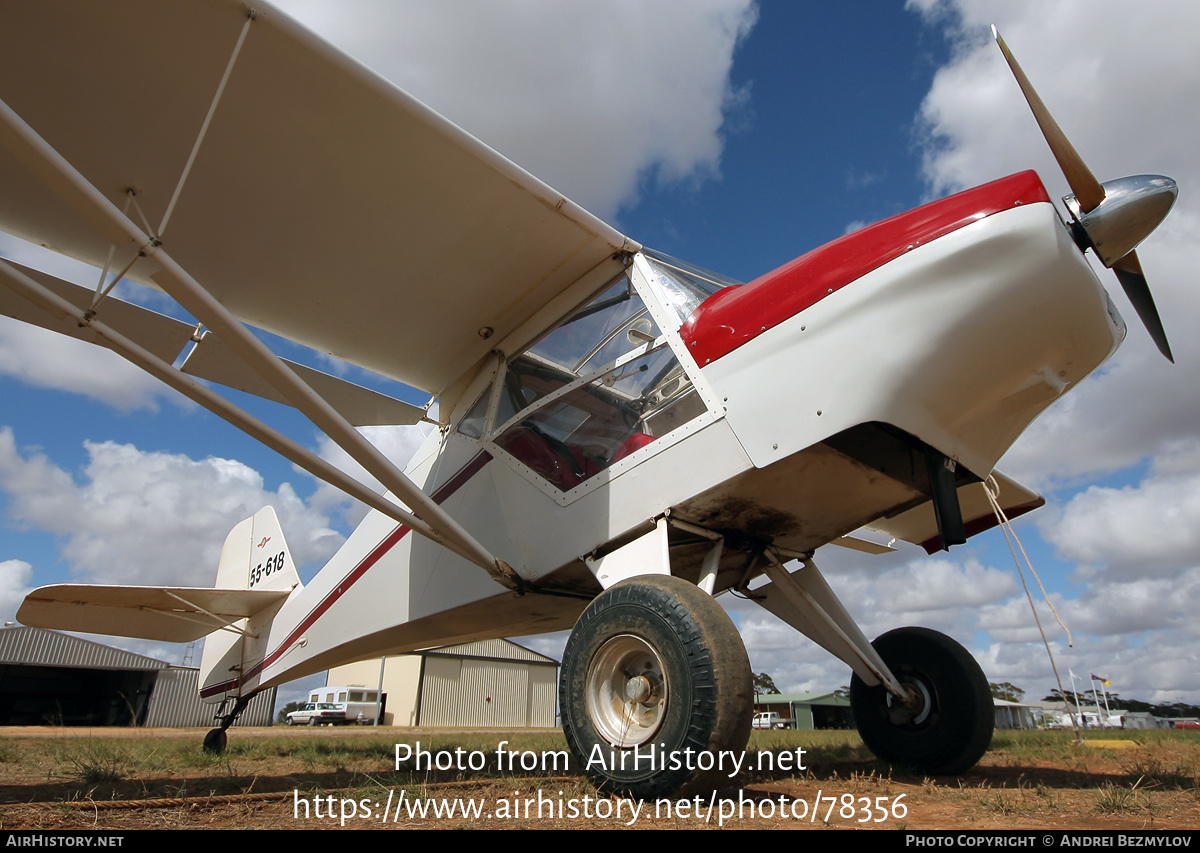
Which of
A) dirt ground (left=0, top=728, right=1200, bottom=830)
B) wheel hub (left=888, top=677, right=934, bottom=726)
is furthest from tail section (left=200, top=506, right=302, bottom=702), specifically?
wheel hub (left=888, top=677, right=934, bottom=726)

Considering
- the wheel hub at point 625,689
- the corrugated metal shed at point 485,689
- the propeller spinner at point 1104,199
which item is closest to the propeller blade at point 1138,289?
the propeller spinner at point 1104,199

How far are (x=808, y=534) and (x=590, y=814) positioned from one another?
2.42 meters

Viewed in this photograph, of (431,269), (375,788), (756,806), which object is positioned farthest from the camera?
(431,269)

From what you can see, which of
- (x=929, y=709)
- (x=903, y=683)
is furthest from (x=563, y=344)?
(x=929, y=709)

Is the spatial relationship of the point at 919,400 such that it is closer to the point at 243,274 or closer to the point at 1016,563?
the point at 1016,563

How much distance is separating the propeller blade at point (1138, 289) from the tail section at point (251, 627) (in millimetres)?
7469

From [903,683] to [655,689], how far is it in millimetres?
2651

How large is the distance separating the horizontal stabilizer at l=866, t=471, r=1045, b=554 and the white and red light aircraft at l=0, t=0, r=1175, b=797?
43 millimetres

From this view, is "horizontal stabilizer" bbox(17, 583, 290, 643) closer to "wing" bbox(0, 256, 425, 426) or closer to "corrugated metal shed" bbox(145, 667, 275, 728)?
"wing" bbox(0, 256, 425, 426)

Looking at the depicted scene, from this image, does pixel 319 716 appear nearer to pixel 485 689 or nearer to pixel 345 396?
pixel 485 689

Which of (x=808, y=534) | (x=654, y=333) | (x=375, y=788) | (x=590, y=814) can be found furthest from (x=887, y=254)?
(x=375, y=788)

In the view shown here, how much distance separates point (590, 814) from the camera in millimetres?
2674

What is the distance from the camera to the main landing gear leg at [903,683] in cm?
451

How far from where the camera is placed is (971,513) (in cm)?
579
